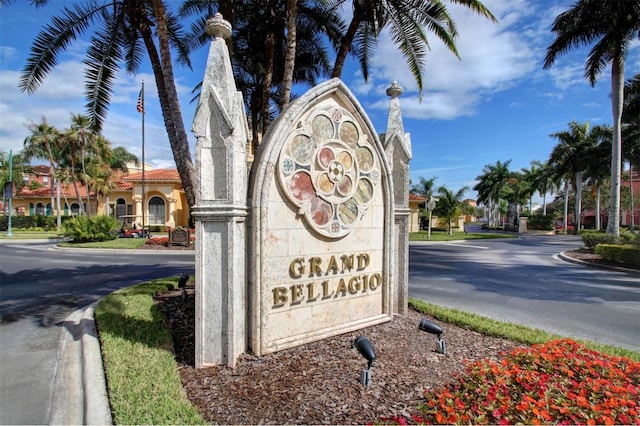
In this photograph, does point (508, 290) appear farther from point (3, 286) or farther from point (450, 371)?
point (3, 286)

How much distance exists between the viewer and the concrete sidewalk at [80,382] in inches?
137

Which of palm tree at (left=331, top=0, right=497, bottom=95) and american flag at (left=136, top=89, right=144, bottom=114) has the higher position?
american flag at (left=136, top=89, right=144, bottom=114)

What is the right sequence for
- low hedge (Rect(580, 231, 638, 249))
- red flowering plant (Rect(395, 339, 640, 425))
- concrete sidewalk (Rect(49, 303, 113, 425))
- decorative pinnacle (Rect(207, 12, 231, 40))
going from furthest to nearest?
low hedge (Rect(580, 231, 638, 249))
decorative pinnacle (Rect(207, 12, 231, 40))
concrete sidewalk (Rect(49, 303, 113, 425))
red flowering plant (Rect(395, 339, 640, 425))

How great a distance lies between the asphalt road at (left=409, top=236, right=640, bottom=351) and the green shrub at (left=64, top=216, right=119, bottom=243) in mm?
20796

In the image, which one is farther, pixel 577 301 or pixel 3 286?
pixel 3 286

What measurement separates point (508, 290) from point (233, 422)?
30.1 ft

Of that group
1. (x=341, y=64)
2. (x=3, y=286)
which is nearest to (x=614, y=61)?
(x=341, y=64)

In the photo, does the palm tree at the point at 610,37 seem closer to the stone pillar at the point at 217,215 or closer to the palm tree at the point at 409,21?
the palm tree at the point at 409,21

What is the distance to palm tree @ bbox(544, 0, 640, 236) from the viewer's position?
16.9 m

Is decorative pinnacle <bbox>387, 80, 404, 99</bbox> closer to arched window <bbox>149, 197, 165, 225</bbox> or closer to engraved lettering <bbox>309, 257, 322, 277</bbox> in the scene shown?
engraved lettering <bbox>309, 257, 322, 277</bbox>

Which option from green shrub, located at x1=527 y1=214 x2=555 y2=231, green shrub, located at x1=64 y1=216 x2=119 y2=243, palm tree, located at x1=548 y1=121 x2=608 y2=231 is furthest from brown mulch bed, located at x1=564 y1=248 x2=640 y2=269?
green shrub, located at x1=527 y1=214 x2=555 y2=231

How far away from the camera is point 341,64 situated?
29.9ft

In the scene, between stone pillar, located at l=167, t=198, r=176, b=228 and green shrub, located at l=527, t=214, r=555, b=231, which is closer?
stone pillar, located at l=167, t=198, r=176, b=228

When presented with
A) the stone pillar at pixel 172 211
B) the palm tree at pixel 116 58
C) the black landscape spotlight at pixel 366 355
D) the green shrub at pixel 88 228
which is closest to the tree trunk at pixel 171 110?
the palm tree at pixel 116 58
